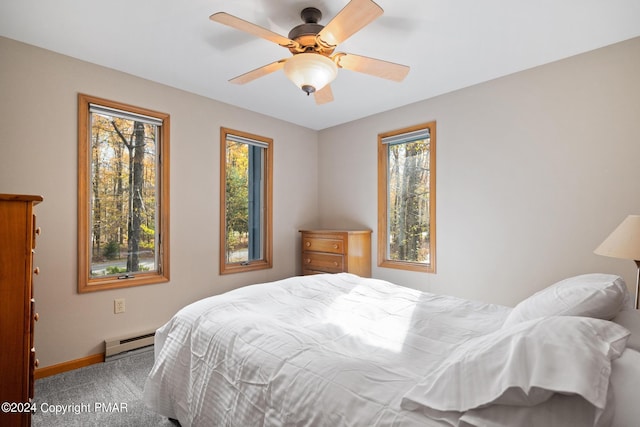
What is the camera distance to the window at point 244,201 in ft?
11.5

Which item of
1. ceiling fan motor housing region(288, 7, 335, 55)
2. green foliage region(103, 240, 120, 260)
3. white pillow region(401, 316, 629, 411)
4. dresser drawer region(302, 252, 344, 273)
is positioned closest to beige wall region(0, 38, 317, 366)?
green foliage region(103, 240, 120, 260)

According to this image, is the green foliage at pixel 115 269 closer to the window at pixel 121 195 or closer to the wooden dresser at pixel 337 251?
the window at pixel 121 195

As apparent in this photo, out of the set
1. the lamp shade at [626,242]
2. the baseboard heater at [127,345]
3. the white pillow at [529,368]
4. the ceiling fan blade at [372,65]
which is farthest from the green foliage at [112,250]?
the lamp shade at [626,242]

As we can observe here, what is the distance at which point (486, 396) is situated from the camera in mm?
785

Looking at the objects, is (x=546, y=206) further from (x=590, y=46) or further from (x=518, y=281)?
(x=590, y=46)

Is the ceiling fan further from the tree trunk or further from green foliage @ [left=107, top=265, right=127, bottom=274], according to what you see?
green foliage @ [left=107, top=265, right=127, bottom=274]

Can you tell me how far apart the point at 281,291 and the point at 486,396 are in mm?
1462

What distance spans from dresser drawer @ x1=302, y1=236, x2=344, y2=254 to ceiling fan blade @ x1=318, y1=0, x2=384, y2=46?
2194mm

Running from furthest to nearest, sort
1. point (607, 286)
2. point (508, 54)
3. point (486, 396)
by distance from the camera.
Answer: point (508, 54)
point (607, 286)
point (486, 396)

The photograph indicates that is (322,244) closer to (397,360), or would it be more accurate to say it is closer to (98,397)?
(98,397)

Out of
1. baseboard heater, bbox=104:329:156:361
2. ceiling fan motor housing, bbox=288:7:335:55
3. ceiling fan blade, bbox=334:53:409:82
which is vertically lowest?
baseboard heater, bbox=104:329:156:361

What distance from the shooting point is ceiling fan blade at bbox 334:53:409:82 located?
201 cm

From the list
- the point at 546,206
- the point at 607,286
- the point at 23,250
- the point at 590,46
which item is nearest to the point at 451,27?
the point at 590,46

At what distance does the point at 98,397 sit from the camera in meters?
2.09
